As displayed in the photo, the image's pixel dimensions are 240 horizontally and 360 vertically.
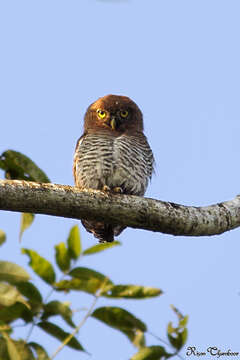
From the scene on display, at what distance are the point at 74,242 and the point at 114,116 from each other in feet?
14.7

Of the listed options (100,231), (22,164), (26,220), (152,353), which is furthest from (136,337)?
(100,231)

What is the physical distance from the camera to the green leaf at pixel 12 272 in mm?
1931

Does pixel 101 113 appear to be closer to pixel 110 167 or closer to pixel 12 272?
pixel 110 167

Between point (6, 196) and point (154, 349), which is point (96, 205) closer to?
point (6, 196)

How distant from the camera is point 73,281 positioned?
212 centimetres

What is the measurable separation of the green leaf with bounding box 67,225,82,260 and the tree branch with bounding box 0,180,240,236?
144 cm

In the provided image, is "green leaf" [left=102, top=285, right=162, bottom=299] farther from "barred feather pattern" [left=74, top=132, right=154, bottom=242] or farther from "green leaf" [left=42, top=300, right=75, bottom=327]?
"barred feather pattern" [left=74, top=132, right=154, bottom=242]

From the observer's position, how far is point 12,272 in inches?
76.4

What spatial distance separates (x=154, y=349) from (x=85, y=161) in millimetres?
3824

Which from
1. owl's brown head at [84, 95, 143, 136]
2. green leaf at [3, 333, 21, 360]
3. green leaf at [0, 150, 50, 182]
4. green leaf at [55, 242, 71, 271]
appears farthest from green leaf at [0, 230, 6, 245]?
owl's brown head at [84, 95, 143, 136]

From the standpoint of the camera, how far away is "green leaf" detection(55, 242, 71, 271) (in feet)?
7.20

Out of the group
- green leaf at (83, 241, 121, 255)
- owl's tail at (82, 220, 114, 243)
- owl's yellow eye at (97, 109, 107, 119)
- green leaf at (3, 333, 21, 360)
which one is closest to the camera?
green leaf at (3, 333, 21, 360)

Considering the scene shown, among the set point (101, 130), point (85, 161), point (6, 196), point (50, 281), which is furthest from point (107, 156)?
point (50, 281)

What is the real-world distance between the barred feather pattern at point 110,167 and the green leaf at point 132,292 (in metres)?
3.32
